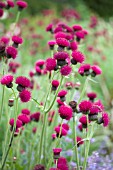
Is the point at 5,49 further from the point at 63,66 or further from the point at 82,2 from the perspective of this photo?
the point at 82,2

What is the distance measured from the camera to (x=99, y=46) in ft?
28.5

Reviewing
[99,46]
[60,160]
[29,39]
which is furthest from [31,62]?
[60,160]

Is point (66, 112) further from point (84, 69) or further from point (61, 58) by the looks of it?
point (84, 69)

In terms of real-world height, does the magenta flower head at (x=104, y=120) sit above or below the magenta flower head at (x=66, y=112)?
below

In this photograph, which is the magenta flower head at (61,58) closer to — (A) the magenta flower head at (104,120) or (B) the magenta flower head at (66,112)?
(B) the magenta flower head at (66,112)

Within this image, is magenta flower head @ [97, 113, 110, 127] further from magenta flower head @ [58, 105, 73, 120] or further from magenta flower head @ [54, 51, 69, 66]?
magenta flower head @ [54, 51, 69, 66]

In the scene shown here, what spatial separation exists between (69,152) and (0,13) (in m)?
1.21

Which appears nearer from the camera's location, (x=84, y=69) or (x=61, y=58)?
(x=61, y=58)

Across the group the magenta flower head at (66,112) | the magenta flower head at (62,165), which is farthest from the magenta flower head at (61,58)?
the magenta flower head at (62,165)

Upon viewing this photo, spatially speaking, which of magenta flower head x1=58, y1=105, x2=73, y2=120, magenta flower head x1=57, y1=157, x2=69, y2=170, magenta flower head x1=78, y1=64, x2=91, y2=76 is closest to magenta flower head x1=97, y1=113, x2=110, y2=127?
magenta flower head x1=58, y1=105, x2=73, y2=120

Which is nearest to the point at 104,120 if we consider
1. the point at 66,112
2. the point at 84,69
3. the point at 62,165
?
the point at 66,112

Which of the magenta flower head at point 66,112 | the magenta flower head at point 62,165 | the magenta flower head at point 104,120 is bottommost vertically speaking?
the magenta flower head at point 62,165

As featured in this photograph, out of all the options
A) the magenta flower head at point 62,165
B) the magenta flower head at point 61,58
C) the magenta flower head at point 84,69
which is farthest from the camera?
the magenta flower head at point 84,69

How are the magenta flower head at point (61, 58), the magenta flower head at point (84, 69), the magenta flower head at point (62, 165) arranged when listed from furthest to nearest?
the magenta flower head at point (84, 69) < the magenta flower head at point (61, 58) < the magenta flower head at point (62, 165)
